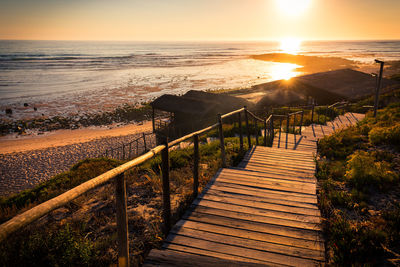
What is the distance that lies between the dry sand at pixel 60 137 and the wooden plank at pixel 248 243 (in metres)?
23.8

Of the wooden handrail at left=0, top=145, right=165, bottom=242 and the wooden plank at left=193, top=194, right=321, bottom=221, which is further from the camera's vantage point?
the wooden plank at left=193, top=194, right=321, bottom=221

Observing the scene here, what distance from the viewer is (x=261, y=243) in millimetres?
2719

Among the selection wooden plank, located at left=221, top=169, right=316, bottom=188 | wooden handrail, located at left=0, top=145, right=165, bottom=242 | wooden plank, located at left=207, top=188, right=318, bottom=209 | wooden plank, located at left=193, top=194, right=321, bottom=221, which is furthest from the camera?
wooden plank, located at left=221, top=169, right=316, bottom=188

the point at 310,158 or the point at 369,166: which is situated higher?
the point at 369,166

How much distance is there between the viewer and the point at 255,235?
2859 millimetres

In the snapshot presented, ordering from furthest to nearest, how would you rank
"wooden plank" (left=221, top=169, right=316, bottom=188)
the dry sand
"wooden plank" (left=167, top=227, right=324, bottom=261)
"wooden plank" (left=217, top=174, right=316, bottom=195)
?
the dry sand, "wooden plank" (left=221, top=169, right=316, bottom=188), "wooden plank" (left=217, top=174, right=316, bottom=195), "wooden plank" (left=167, top=227, right=324, bottom=261)

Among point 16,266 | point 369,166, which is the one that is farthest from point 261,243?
point 369,166

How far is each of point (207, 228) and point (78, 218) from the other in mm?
2871

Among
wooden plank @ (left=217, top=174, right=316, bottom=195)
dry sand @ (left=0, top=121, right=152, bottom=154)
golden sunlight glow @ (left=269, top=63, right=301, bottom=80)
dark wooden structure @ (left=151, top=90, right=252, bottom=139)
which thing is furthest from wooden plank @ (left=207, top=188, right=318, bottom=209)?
golden sunlight glow @ (left=269, top=63, right=301, bottom=80)

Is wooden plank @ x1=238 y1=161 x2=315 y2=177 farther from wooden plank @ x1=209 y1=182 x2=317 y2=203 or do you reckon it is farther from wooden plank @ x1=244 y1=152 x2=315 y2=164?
wooden plank @ x1=209 y1=182 x2=317 y2=203

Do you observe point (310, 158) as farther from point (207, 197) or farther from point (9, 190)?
point (9, 190)

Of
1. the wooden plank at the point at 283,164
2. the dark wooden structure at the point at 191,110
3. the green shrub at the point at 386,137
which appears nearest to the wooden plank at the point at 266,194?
the wooden plank at the point at 283,164

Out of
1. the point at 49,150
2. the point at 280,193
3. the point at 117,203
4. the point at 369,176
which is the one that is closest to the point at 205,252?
the point at 117,203

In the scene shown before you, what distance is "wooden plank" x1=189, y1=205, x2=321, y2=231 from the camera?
3033 mm
